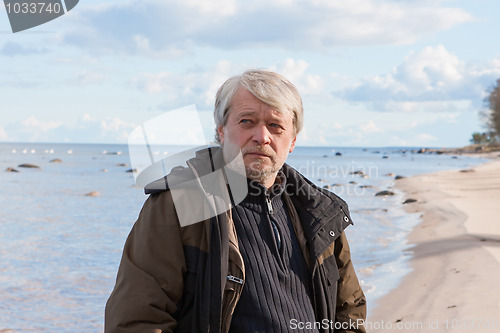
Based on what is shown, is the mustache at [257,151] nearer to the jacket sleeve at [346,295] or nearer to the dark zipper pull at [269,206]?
the dark zipper pull at [269,206]

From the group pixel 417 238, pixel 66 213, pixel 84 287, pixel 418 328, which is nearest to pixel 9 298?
pixel 84 287

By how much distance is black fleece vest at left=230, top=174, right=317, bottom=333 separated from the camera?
103 inches

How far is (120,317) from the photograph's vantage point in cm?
238

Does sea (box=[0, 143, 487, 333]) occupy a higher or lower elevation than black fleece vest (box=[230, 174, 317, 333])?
lower

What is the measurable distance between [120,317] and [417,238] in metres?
10.7

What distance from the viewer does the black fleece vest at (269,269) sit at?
2627mm

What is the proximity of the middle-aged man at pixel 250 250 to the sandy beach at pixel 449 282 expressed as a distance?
339 centimetres

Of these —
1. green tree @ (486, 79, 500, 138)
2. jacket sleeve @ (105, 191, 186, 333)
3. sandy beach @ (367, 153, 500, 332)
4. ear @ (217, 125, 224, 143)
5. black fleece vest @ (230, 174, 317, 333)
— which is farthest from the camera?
green tree @ (486, 79, 500, 138)

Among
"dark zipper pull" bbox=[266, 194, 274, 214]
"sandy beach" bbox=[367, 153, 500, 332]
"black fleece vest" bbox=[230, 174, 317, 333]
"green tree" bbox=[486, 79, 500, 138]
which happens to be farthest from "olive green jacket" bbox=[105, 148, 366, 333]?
"green tree" bbox=[486, 79, 500, 138]

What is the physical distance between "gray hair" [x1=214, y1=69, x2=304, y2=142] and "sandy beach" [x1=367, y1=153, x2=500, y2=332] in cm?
401

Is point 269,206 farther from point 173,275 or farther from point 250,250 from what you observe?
point 173,275

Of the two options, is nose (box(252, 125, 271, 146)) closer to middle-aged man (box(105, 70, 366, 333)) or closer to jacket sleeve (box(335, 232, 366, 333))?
middle-aged man (box(105, 70, 366, 333))

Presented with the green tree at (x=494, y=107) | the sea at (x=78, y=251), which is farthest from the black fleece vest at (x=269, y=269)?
the green tree at (x=494, y=107)

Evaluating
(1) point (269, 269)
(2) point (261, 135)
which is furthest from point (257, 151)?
(1) point (269, 269)
